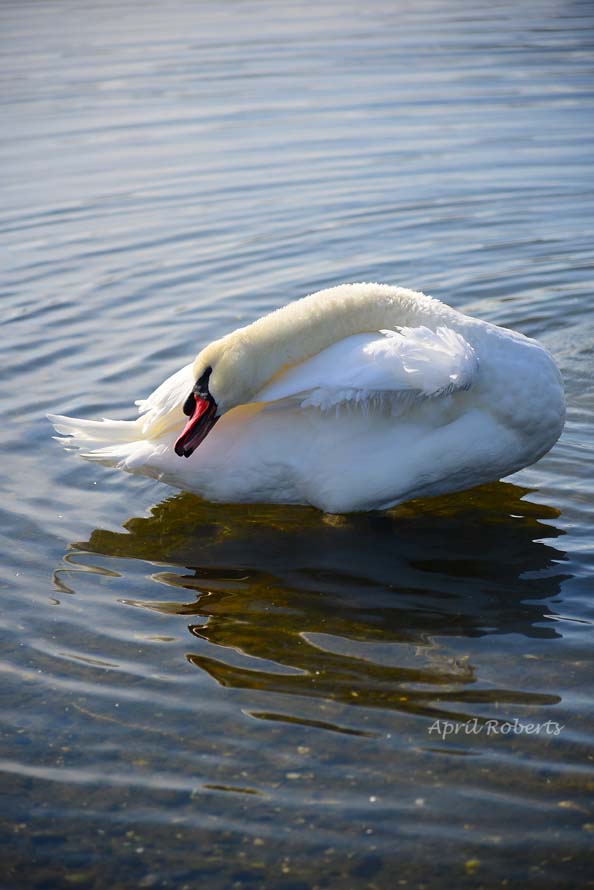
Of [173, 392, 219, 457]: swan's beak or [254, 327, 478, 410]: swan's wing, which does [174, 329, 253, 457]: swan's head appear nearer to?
[173, 392, 219, 457]: swan's beak

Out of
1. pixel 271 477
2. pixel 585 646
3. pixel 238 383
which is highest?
pixel 238 383

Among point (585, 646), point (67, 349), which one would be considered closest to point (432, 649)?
point (585, 646)

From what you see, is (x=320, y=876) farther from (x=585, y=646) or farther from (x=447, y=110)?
(x=447, y=110)

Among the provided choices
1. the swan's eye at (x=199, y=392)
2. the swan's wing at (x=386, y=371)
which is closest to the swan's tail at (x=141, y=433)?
the swan's eye at (x=199, y=392)

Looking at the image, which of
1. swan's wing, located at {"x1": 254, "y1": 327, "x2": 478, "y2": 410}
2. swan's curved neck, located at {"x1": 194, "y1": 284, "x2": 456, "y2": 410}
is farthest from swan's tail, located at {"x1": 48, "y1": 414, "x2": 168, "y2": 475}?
swan's wing, located at {"x1": 254, "y1": 327, "x2": 478, "y2": 410}

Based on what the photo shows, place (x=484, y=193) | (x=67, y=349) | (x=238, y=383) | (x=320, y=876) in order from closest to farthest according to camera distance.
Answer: (x=320, y=876) → (x=238, y=383) → (x=67, y=349) → (x=484, y=193)

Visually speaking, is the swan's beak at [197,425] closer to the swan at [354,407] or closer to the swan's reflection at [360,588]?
the swan at [354,407]

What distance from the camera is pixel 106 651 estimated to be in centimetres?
498

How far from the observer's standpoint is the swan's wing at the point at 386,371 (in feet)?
17.3

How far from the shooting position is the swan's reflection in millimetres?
4691

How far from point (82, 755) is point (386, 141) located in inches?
428

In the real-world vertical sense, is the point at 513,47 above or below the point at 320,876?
above

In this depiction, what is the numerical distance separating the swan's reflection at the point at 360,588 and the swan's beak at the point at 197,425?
63cm

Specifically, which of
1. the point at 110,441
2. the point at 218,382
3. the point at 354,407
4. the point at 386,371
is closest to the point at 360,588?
the point at 354,407
